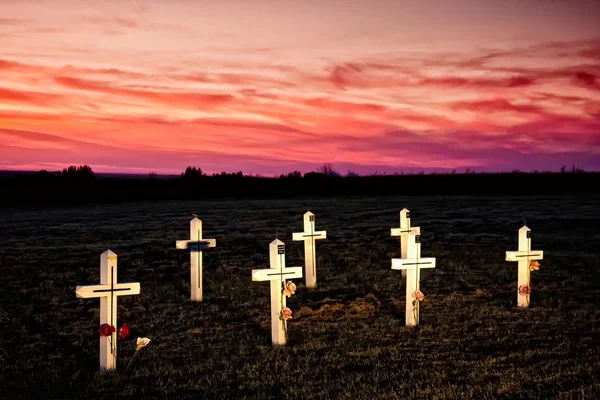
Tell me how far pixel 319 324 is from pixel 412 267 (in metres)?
2.12

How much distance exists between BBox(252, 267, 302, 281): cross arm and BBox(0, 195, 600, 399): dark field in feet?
3.83

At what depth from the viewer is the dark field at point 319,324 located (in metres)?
8.66

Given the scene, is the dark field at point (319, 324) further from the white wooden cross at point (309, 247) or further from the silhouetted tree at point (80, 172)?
the silhouetted tree at point (80, 172)

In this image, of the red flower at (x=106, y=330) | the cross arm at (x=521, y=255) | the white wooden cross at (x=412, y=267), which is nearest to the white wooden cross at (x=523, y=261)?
the cross arm at (x=521, y=255)

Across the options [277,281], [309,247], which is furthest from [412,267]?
[309,247]

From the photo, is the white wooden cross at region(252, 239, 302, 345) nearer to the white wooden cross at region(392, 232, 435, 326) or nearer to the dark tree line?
the white wooden cross at region(392, 232, 435, 326)

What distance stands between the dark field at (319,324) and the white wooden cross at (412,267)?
345 mm

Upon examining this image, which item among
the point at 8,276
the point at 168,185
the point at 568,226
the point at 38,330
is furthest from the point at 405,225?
the point at 168,185

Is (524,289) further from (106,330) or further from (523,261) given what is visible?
(106,330)

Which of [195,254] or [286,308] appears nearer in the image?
[286,308]

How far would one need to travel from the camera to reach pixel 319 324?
40.1 ft

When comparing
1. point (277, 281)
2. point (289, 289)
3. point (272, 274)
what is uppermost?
point (272, 274)

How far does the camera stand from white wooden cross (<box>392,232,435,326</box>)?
12077 mm

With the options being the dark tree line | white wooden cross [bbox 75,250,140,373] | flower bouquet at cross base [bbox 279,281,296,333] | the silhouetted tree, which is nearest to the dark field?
white wooden cross [bbox 75,250,140,373]
